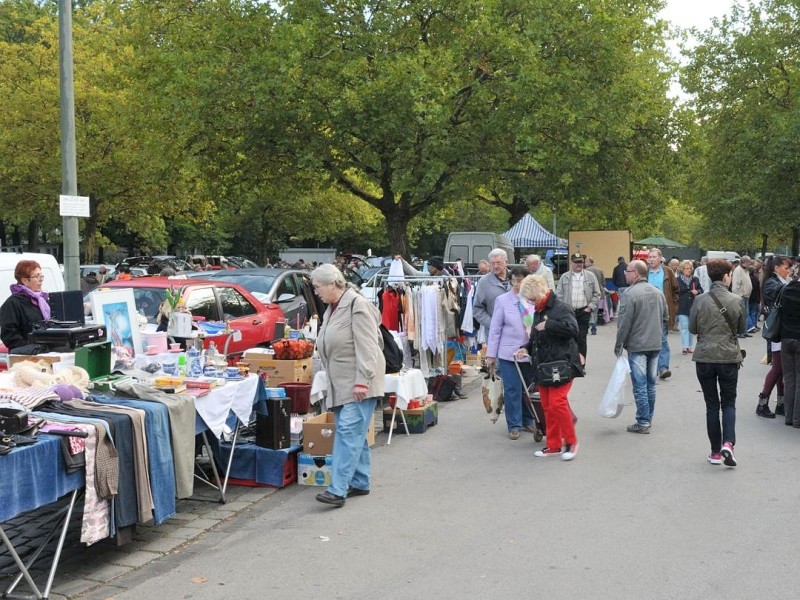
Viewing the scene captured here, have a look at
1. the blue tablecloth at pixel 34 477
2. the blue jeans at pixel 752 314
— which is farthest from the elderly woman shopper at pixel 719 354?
the blue jeans at pixel 752 314

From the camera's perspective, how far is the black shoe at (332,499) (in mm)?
6773

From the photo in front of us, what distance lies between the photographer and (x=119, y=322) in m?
7.39

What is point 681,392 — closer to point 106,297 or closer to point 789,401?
point 789,401

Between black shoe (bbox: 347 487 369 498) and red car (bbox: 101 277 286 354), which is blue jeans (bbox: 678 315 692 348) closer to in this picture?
red car (bbox: 101 277 286 354)

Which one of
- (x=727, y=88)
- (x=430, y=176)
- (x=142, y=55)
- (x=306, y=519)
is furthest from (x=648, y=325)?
(x=727, y=88)

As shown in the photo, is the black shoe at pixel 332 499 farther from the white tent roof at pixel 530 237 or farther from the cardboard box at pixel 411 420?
the white tent roof at pixel 530 237

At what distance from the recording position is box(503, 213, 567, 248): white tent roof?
120 feet

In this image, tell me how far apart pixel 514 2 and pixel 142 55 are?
36.2ft

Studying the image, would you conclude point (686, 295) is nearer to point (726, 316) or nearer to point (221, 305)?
point (221, 305)

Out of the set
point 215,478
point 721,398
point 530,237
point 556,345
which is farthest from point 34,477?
point 530,237

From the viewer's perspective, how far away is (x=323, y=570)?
536 centimetres

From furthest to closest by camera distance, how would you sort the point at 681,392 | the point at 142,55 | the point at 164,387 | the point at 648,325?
1. the point at 142,55
2. the point at 681,392
3. the point at 648,325
4. the point at 164,387

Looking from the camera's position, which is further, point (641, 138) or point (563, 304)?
point (641, 138)

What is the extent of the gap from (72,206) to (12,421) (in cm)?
771
